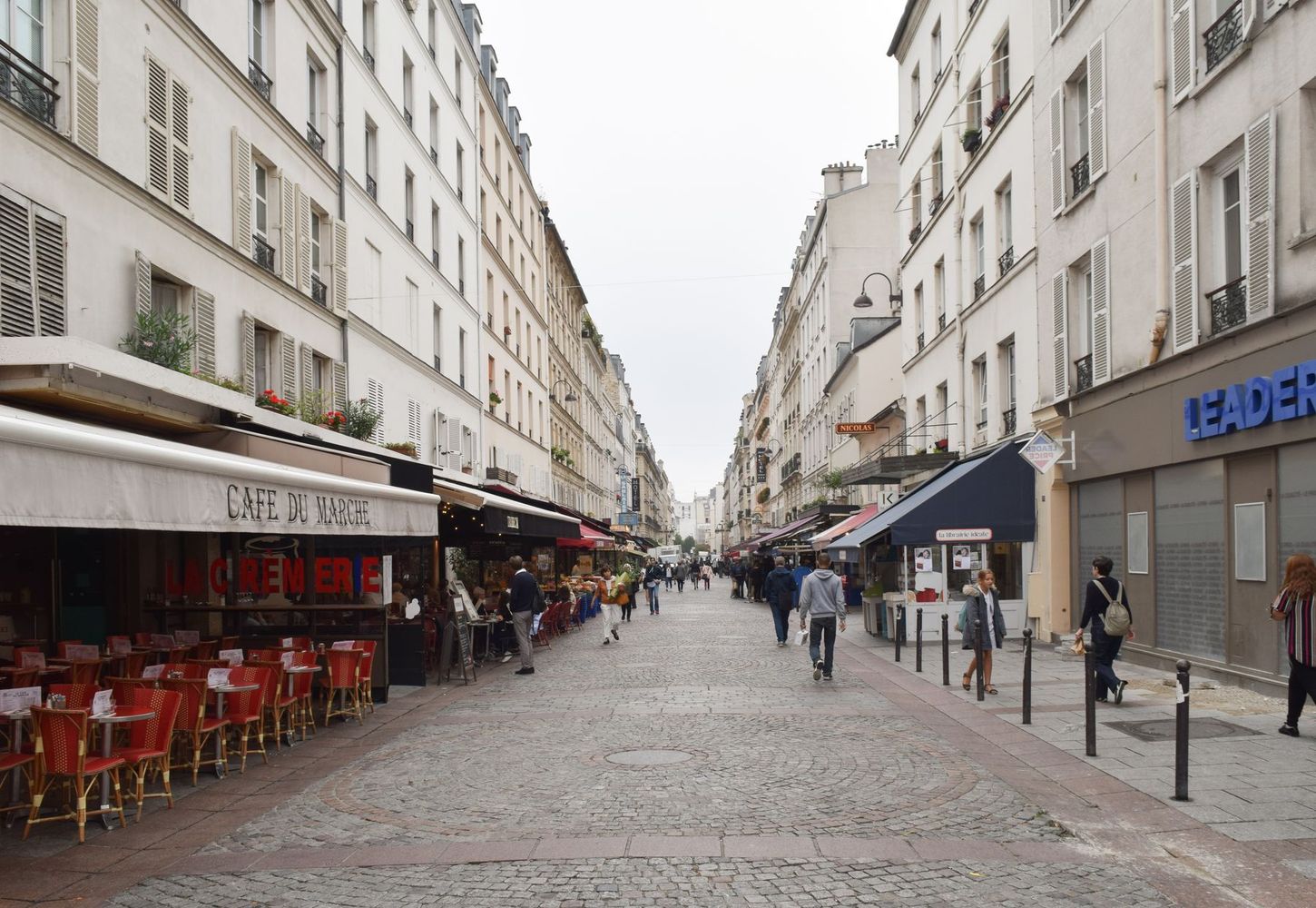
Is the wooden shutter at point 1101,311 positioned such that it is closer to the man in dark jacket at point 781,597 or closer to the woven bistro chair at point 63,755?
the man in dark jacket at point 781,597

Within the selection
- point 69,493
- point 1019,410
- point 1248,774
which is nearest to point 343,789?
point 69,493

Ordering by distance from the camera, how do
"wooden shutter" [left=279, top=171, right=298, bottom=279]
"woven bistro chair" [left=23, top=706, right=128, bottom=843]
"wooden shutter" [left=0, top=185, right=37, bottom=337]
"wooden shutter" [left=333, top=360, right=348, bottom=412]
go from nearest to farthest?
"woven bistro chair" [left=23, top=706, right=128, bottom=843], "wooden shutter" [left=0, top=185, right=37, bottom=337], "wooden shutter" [left=279, top=171, right=298, bottom=279], "wooden shutter" [left=333, top=360, right=348, bottom=412]

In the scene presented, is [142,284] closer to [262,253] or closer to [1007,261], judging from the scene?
[262,253]

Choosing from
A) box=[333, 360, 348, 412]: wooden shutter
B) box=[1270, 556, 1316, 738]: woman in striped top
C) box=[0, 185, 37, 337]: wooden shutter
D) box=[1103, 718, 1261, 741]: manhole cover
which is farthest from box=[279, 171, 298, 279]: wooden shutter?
box=[1270, 556, 1316, 738]: woman in striped top

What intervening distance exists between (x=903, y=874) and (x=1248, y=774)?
3.62 meters

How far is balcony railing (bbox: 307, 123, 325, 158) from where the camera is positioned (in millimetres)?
19603

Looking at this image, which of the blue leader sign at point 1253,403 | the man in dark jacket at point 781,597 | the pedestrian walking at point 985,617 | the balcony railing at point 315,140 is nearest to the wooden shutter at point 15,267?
the balcony railing at point 315,140

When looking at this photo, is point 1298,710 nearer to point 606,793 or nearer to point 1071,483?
point 606,793

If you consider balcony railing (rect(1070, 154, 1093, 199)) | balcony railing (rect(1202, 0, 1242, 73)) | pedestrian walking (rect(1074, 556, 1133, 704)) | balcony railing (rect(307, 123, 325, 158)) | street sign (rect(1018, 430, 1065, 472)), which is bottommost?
pedestrian walking (rect(1074, 556, 1133, 704))

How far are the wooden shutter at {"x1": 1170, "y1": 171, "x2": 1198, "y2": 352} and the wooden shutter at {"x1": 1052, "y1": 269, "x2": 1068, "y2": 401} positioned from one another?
12.1ft

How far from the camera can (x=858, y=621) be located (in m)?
27.8

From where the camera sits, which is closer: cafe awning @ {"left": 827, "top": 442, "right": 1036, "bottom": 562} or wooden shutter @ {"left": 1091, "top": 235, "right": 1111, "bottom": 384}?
wooden shutter @ {"left": 1091, "top": 235, "right": 1111, "bottom": 384}

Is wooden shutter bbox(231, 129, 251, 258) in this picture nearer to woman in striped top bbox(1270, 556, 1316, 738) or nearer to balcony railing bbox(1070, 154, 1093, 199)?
balcony railing bbox(1070, 154, 1093, 199)

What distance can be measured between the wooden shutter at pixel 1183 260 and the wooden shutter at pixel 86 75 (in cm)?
1304
